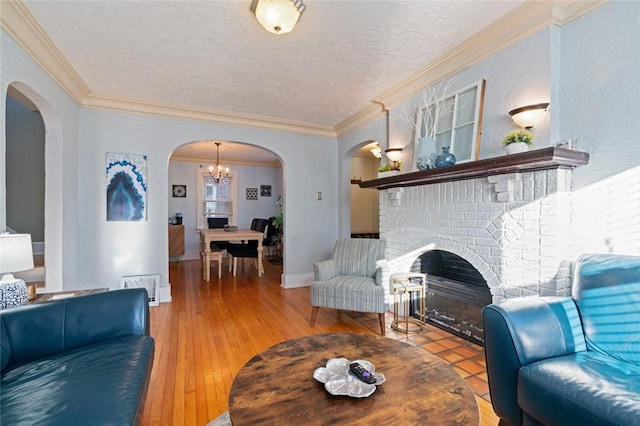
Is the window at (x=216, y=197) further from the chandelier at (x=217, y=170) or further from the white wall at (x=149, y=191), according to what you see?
the white wall at (x=149, y=191)

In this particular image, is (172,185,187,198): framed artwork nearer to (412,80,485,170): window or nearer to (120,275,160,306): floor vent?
(120,275,160,306): floor vent

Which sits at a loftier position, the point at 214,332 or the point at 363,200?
the point at 363,200

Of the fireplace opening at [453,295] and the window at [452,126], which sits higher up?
the window at [452,126]

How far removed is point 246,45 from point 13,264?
86.7 inches

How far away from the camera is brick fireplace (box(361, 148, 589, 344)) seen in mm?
1927

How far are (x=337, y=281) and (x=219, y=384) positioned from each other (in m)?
1.42

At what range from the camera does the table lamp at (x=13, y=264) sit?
165cm

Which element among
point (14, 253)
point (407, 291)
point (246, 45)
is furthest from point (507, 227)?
point (14, 253)

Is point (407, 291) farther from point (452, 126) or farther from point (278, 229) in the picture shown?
point (278, 229)

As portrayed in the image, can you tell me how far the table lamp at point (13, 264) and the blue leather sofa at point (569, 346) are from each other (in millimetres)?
2686

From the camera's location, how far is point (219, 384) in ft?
6.44

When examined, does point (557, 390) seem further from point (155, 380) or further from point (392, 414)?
point (155, 380)

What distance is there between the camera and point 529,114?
200cm

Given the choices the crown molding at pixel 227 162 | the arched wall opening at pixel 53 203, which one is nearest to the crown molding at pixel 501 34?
the arched wall opening at pixel 53 203
